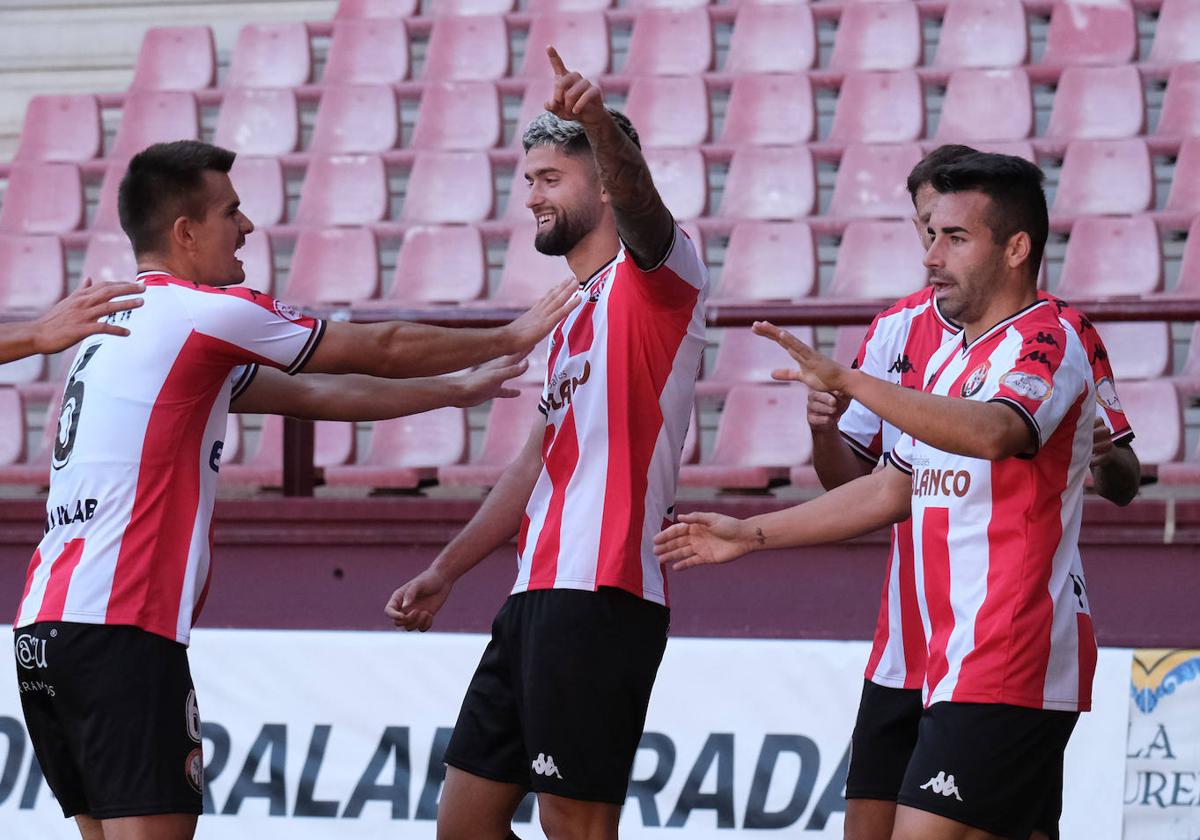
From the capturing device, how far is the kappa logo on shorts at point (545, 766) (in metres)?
3.79

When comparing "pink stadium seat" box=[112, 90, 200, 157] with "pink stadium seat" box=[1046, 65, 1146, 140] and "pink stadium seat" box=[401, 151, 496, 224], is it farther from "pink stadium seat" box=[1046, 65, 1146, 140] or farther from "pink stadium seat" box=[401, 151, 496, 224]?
"pink stadium seat" box=[1046, 65, 1146, 140]

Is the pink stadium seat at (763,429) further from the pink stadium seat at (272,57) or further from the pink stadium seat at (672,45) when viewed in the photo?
the pink stadium seat at (272,57)

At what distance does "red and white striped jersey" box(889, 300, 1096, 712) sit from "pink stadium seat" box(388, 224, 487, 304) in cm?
560

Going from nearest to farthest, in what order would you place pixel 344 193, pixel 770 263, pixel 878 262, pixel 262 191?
pixel 878 262, pixel 770 263, pixel 344 193, pixel 262 191

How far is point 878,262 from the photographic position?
855cm

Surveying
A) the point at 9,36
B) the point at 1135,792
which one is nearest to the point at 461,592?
the point at 1135,792

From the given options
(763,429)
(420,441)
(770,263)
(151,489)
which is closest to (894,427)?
(151,489)

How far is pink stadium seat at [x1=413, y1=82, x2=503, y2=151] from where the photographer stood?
9.97 metres

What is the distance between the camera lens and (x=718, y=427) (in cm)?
780

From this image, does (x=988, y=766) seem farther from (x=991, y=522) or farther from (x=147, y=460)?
(x=147, y=460)

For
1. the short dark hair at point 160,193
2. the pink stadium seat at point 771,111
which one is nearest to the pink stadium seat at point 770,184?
the pink stadium seat at point 771,111

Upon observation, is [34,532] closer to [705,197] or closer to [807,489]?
[807,489]

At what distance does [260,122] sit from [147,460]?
692 centimetres

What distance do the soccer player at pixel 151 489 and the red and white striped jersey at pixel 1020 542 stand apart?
1094 millimetres
